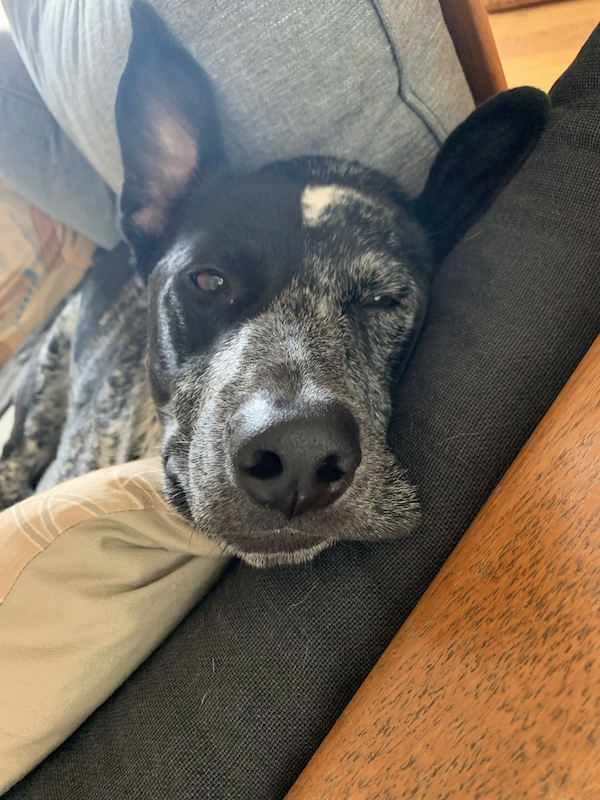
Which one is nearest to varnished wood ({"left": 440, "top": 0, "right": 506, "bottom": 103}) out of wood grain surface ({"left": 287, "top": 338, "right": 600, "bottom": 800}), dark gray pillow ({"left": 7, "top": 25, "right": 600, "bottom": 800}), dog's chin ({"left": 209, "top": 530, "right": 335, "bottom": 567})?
dark gray pillow ({"left": 7, "top": 25, "right": 600, "bottom": 800})

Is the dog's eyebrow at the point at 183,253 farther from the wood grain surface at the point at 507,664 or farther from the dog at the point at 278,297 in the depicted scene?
the wood grain surface at the point at 507,664

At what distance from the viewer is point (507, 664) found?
575mm

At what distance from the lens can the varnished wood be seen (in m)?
1.48

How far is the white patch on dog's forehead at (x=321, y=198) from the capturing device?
1.34 metres

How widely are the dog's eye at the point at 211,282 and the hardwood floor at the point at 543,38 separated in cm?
162

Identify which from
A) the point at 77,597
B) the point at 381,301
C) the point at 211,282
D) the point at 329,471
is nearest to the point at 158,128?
the point at 211,282

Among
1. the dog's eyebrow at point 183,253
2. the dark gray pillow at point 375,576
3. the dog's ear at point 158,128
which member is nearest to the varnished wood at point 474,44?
the dark gray pillow at point 375,576

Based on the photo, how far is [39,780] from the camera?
1016 millimetres

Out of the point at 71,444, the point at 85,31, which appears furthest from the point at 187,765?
the point at 85,31

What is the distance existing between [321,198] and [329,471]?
0.79 meters

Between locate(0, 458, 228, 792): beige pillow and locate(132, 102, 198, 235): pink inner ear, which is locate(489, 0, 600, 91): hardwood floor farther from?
locate(0, 458, 228, 792): beige pillow

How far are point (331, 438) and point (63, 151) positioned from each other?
1715 mm

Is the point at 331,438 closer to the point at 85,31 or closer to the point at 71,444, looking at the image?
the point at 85,31

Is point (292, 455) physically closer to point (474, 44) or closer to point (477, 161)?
point (477, 161)
